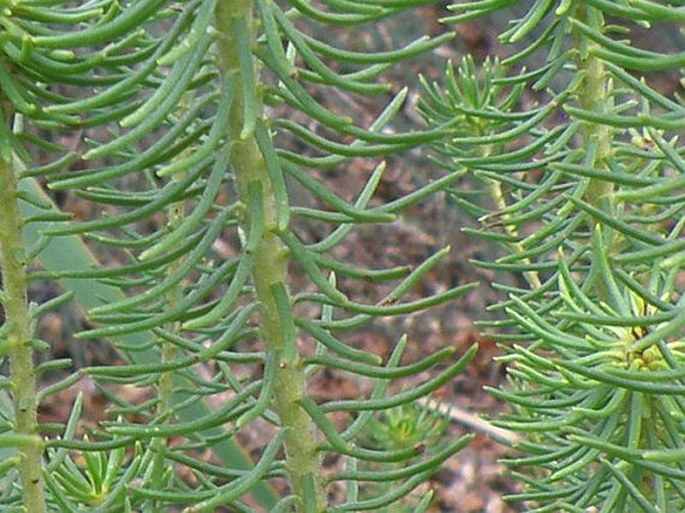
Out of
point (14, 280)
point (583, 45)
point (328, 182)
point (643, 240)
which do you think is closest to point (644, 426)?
point (643, 240)

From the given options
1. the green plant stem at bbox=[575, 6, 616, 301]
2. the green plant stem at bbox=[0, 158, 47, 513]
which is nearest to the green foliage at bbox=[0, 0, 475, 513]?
the green plant stem at bbox=[0, 158, 47, 513]

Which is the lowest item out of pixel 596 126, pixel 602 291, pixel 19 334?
pixel 19 334

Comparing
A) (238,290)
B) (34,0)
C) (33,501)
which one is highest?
(34,0)

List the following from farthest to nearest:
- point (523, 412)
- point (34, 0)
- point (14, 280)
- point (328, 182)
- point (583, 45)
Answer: point (328, 182)
point (523, 412)
point (583, 45)
point (14, 280)
point (34, 0)

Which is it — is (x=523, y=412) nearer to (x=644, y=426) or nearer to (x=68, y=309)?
(x=644, y=426)

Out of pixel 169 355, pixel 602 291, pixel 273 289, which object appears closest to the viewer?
pixel 273 289

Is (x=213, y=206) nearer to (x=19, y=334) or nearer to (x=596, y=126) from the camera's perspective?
(x=19, y=334)

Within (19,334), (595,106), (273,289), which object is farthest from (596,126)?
(19,334)
